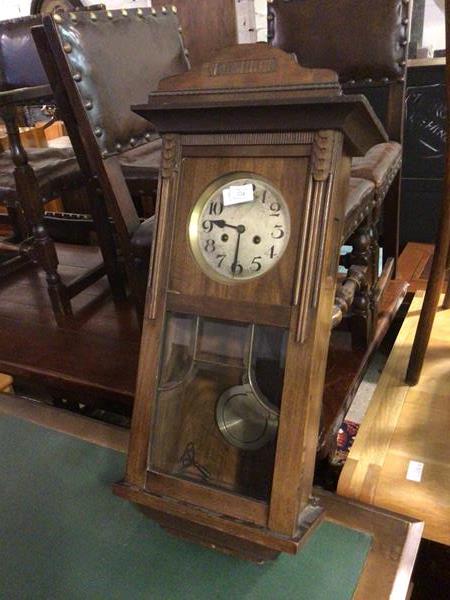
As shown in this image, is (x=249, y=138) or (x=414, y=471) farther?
(x=414, y=471)

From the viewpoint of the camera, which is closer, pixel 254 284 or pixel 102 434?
pixel 254 284

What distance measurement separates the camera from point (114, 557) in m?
0.86

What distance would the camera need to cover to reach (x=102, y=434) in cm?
112

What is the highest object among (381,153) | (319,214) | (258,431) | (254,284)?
(381,153)

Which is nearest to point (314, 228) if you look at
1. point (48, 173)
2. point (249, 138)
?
point (249, 138)

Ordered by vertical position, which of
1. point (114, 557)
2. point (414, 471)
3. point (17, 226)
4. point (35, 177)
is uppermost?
point (35, 177)

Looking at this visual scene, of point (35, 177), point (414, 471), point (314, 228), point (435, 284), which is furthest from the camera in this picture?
point (35, 177)

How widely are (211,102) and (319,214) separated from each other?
0.70 feet

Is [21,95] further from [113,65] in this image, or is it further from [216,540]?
[216,540]

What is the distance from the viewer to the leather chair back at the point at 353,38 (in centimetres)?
137

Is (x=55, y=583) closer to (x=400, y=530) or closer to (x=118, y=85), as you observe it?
(x=400, y=530)

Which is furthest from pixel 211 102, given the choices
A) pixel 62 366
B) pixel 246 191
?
pixel 62 366

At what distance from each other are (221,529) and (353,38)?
4.27 feet

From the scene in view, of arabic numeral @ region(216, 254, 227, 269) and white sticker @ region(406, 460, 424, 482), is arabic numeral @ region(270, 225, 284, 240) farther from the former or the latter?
white sticker @ region(406, 460, 424, 482)
